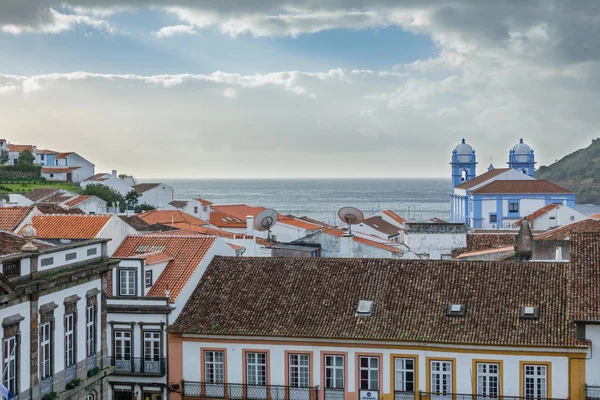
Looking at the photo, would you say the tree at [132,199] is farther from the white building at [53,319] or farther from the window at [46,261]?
the window at [46,261]

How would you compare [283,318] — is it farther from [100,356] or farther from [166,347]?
Result: [100,356]

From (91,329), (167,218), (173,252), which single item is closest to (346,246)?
(173,252)

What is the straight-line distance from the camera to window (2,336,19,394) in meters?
20.9

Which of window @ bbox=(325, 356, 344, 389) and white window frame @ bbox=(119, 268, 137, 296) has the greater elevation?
white window frame @ bbox=(119, 268, 137, 296)

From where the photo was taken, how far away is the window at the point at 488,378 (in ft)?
86.4

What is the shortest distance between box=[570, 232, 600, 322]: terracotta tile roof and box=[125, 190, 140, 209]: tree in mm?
78571

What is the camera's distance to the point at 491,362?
86.2 feet

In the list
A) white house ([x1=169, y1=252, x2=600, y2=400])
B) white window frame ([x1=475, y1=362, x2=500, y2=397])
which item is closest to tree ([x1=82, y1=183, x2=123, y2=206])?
white house ([x1=169, y1=252, x2=600, y2=400])

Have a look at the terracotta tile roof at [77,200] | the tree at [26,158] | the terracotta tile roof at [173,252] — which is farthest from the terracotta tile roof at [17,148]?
the terracotta tile roof at [173,252]

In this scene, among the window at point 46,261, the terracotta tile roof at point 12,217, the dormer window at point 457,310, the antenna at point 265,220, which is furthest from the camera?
the antenna at point 265,220

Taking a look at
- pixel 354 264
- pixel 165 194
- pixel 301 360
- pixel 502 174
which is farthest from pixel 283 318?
pixel 165 194

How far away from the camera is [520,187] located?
101m

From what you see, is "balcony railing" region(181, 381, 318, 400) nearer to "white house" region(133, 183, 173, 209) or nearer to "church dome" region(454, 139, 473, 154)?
"white house" region(133, 183, 173, 209)

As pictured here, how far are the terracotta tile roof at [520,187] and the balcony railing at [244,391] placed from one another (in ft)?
250
